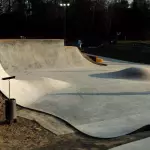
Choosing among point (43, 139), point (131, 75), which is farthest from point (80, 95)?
point (131, 75)

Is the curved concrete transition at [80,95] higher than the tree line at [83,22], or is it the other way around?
the tree line at [83,22]

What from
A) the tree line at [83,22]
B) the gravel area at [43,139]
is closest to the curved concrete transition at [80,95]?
the gravel area at [43,139]

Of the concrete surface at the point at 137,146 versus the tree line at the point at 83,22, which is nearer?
the concrete surface at the point at 137,146

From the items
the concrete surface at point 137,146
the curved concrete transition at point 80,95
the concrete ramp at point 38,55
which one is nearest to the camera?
the concrete surface at point 137,146

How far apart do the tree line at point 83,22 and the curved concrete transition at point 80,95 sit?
32950mm

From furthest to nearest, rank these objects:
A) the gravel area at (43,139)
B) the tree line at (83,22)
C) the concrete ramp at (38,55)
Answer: the tree line at (83,22)
the concrete ramp at (38,55)
the gravel area at (43,139)

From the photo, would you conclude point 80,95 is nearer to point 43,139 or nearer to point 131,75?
point 43,139

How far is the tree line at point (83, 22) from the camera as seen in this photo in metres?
51.9

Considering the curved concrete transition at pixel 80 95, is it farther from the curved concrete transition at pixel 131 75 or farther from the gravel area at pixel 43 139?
the gravel area at pixel 43 139

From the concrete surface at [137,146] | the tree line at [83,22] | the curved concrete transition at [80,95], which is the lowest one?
the curved concrete transition at [80,95]

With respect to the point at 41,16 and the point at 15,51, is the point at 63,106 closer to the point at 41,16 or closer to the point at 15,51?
the point at 15,51

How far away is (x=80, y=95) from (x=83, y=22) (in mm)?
42782

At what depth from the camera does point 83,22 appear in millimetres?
52875

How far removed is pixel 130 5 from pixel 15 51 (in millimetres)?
46005
